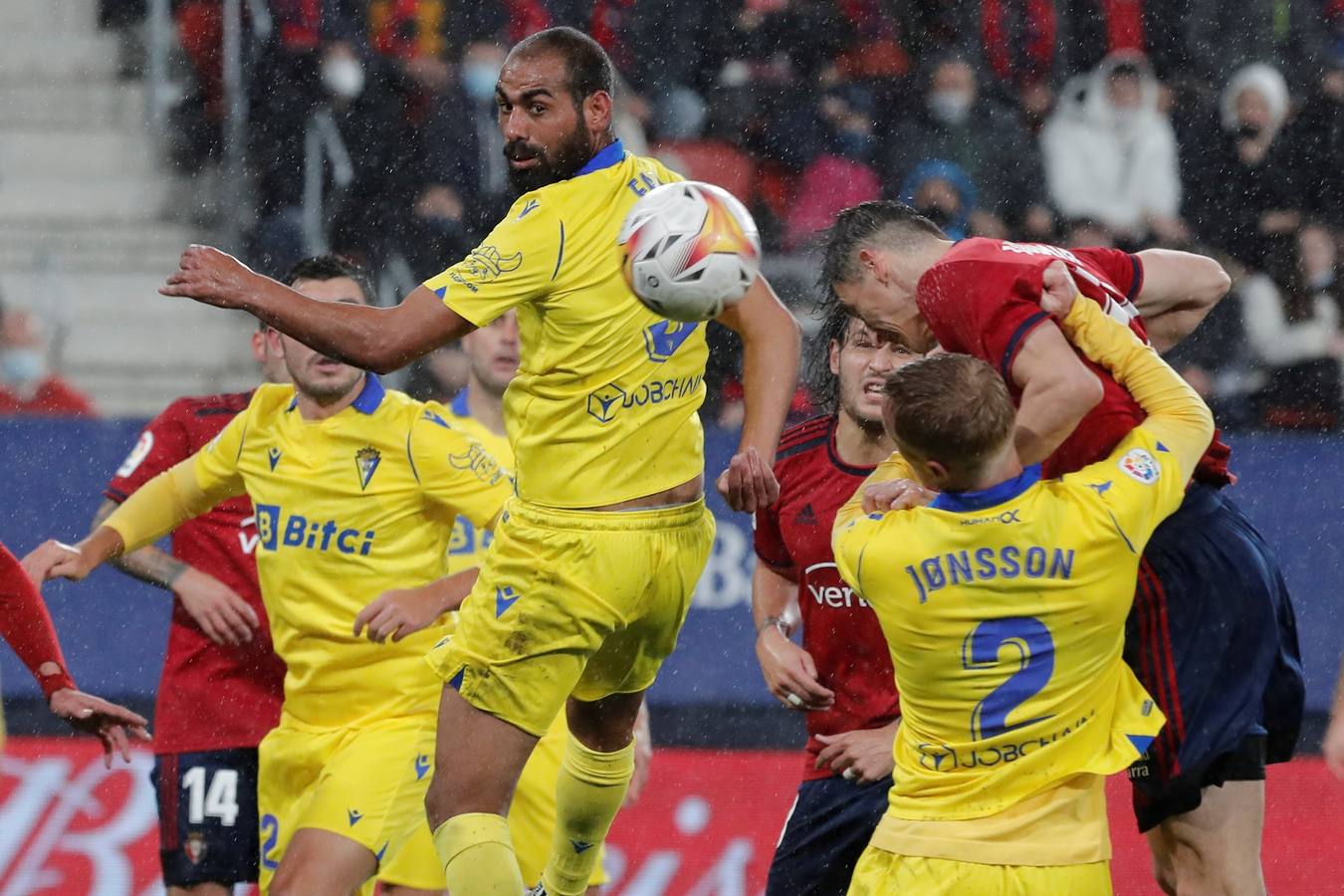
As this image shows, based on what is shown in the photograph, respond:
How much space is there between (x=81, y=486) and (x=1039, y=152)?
547cm

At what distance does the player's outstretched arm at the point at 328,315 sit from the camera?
12.3 feet

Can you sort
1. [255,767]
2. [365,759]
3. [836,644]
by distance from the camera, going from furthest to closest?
[255,767], [365,759], [836,644]

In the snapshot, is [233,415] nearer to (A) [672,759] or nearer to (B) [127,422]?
(A) [672,759]

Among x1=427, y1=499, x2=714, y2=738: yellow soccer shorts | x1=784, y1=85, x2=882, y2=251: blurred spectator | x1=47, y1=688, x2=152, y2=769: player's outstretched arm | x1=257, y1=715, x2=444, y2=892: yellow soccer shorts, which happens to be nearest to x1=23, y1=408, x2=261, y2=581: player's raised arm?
x1=257, y1=715, x2=444, y2=892: yellow soccer shorts

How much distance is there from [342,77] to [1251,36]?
5308 millimetres

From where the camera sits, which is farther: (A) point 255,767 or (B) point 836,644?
(A) point 255,767

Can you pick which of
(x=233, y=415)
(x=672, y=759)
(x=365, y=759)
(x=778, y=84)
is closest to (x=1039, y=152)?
(x=778, y=84)

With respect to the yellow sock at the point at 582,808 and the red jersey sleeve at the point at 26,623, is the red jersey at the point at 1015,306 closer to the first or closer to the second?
the yellow sock at the point at 582,808

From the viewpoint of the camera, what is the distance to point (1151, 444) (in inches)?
143

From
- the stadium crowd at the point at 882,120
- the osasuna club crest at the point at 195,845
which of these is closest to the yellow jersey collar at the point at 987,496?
the osasuna club crest at the point at 195,845

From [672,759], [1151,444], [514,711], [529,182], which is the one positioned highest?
[529,182]

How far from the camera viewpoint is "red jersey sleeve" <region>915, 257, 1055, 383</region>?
3637 millimetres

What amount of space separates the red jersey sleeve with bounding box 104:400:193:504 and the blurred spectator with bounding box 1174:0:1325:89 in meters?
7.01

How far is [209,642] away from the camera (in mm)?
5840
